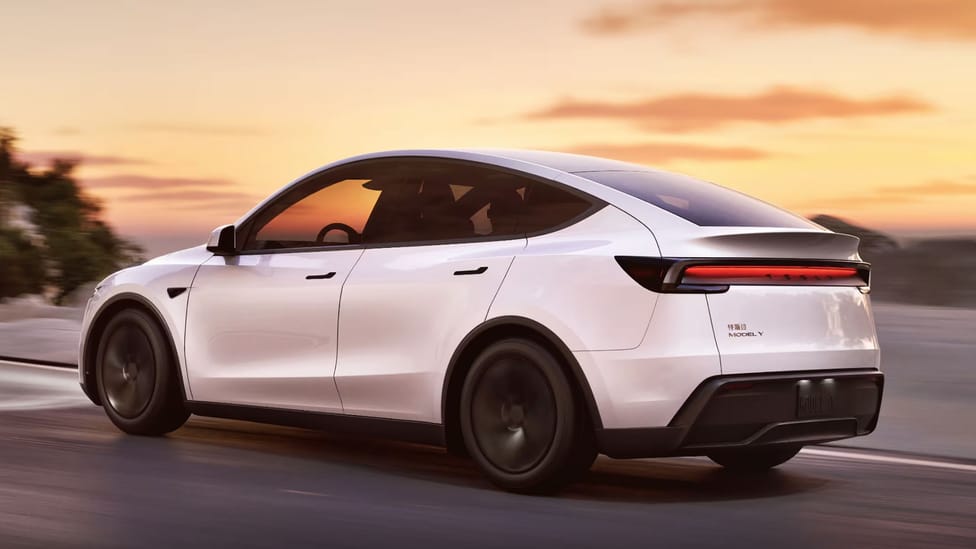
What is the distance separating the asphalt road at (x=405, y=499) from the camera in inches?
232

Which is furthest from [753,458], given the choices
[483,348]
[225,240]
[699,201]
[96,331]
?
[96,331]

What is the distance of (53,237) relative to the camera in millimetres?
37031

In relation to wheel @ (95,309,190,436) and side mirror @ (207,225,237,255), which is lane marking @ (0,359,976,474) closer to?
side mirror @ (207,225,237,255)

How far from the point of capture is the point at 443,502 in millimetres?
6629

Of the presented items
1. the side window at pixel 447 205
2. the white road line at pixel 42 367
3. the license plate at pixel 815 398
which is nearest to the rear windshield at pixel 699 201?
the side window at pixel 447 205

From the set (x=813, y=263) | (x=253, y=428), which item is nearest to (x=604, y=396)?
(x=813, y=263)

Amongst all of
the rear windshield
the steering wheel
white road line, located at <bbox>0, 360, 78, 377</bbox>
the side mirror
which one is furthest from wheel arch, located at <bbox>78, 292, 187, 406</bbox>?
the rear windshield

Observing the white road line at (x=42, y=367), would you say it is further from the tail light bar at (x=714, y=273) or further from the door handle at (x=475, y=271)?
the tail light bar at (x=714, y=273)

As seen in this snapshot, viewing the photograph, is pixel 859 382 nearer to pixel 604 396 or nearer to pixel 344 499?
pixel 604 396

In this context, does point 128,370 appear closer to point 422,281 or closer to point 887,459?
point 422,281

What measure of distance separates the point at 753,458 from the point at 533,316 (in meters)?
1.91

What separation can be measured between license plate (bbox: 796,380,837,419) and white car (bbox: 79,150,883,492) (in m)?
0.01

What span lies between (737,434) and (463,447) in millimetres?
1383

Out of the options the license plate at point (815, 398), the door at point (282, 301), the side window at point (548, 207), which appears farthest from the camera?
the door at point (282, 301)
